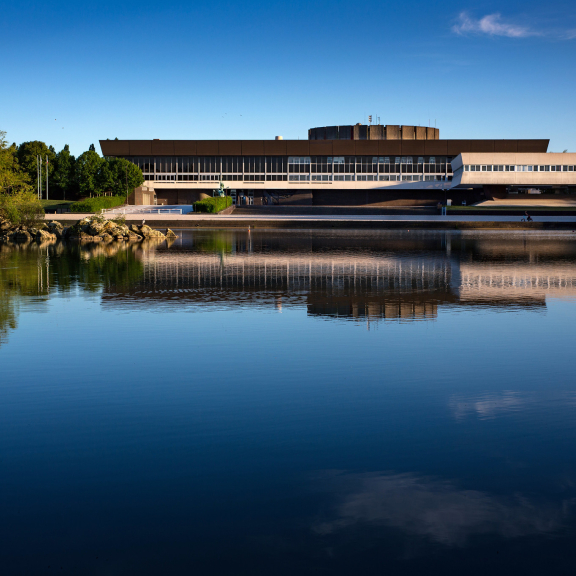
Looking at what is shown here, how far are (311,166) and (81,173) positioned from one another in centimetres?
3408

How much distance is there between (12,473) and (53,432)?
3.27 ft

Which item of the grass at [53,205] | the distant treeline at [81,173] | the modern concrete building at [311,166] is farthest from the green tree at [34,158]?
the grass at [53,205]

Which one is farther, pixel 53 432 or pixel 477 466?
pixel 53 432

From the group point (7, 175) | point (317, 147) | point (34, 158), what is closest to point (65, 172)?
point (34, 158)

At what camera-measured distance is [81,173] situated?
276ft

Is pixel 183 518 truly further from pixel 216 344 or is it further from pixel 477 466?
pixel 216 344

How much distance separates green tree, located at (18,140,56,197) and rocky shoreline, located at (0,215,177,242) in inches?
2011

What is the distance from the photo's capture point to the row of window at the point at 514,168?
81.4m

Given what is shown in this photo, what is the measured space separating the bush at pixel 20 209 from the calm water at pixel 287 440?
33.3 m

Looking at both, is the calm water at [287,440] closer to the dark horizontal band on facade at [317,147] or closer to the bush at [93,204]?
the bush at [93,204]

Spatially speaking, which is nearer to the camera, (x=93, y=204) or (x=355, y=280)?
(x=355, y=280)

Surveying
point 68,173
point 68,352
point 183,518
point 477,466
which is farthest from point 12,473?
point 68,173

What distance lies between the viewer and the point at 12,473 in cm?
520

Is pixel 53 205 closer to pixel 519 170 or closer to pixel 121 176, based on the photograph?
pixel 121 176
